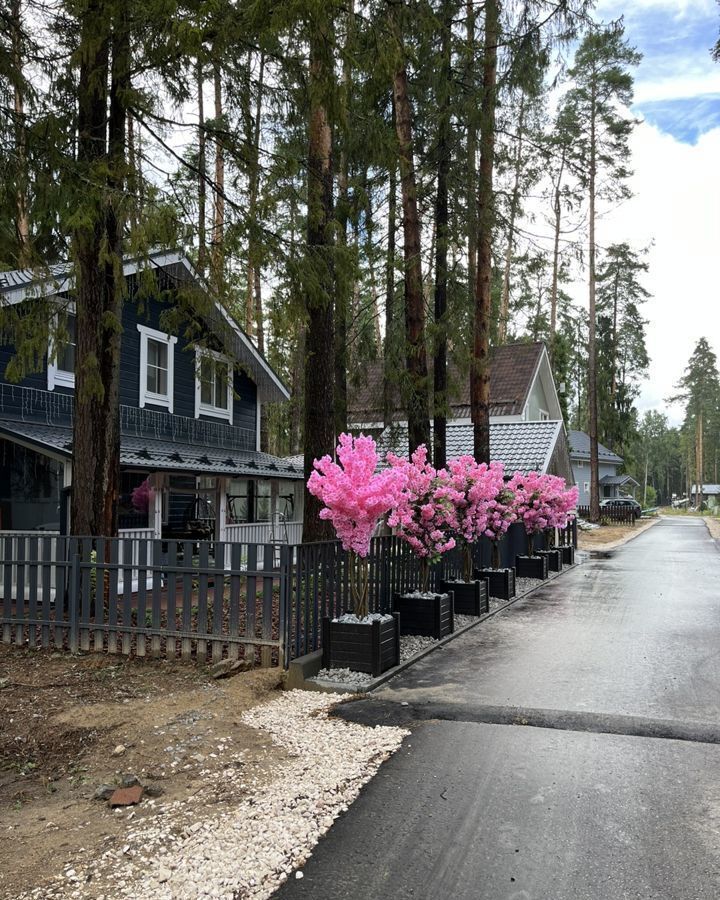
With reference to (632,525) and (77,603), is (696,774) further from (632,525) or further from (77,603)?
(632,525)

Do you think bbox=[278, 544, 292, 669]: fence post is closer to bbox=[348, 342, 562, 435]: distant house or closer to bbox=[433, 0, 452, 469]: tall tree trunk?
bbox=[433, 0, 452, 469]: tall tree trunk

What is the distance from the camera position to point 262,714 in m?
5.64

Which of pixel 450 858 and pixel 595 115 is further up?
pixel 595 115

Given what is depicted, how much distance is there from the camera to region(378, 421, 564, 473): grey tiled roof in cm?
2123

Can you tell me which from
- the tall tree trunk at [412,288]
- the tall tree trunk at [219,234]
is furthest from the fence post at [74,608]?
the tall tree trunk at [412,288]

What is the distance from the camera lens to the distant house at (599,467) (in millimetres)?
52062

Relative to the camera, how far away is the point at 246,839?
3574mm

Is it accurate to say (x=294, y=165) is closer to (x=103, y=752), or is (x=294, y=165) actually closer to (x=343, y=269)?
→ (x=343, y=269)

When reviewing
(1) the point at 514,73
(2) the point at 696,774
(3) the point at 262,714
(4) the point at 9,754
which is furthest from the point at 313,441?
(1) the point at 514,73

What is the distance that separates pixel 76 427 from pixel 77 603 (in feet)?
6.90

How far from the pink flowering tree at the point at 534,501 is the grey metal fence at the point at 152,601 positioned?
8.96 m

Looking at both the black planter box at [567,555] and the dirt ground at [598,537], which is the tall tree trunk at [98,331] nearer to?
the black planter box at [567,555]

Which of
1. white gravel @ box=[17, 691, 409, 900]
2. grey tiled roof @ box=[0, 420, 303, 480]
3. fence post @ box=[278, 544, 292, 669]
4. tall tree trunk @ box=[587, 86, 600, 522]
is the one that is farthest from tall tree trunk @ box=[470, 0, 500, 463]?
tall tree trunk @ box=[587, 86, 600, 522]

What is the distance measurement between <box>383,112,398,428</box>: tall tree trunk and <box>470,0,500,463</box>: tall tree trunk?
1.68 metres
